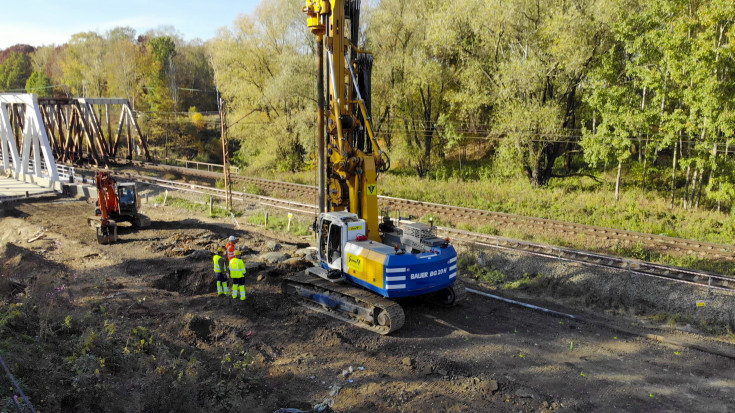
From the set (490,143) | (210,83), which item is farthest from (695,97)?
(210,83)

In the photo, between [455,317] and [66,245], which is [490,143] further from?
[66,245]

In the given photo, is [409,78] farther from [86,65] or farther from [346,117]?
[86,65]

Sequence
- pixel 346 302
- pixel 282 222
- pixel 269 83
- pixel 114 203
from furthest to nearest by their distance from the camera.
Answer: pixel 269 83 < pixel 282 222 < pixel 114 203 < pixel 346 302

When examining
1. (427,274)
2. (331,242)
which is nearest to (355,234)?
(331,242)


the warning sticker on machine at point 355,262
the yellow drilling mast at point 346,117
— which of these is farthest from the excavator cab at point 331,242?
the yellow drilling mast at point 346,117

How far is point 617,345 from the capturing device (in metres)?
11.2

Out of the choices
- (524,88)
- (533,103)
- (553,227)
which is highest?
(524,88)

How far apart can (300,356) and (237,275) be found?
3499mm

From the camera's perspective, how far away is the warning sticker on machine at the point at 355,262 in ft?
39.3

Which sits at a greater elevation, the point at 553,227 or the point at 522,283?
the point at 553,227

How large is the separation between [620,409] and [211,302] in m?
9.97

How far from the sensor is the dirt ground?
26.6ft

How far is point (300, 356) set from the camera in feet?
34.4

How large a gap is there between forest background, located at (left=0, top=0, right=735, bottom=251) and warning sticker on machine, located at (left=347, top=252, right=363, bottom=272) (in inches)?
558
